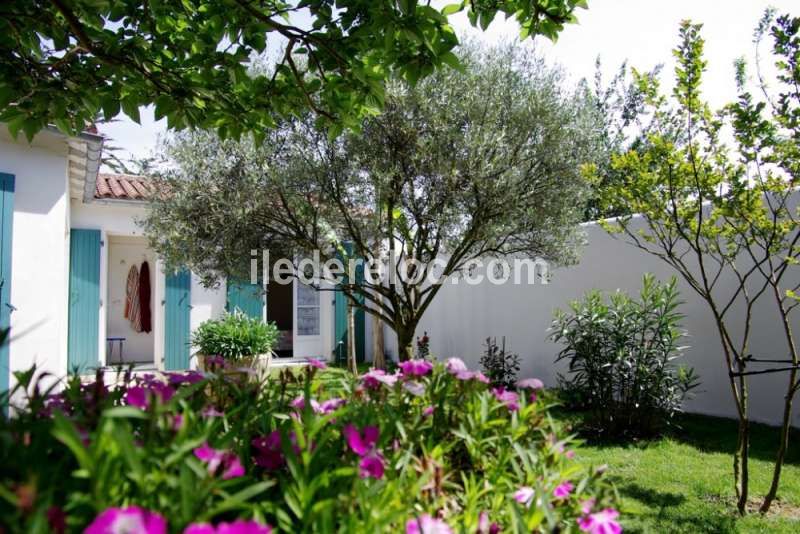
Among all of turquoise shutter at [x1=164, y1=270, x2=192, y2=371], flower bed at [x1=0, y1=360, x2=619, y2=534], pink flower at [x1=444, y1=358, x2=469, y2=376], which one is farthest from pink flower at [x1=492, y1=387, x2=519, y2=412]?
turquoise shutter at [x1=164, y1=270, x2=192, y2=371]

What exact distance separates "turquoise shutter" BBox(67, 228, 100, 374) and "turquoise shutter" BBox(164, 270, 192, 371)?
1.12 meters

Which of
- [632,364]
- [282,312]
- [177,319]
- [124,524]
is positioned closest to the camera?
[124,524]

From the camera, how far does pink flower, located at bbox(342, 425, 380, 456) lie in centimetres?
117

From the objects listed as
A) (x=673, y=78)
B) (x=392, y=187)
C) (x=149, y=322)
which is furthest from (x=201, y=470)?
(x=149, y=322)

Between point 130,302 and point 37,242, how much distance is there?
6069 mm

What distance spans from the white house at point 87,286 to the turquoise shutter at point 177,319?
18 millimetres

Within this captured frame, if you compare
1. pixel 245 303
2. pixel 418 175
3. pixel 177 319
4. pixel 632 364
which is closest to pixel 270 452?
pixel 418 175

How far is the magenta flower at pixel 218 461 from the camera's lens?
0.97 metres

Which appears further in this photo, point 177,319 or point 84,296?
point 177,319

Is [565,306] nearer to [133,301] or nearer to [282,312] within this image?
[133,301]

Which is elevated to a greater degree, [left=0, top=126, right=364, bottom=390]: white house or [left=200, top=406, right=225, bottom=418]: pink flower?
[left=0, top=126, right=364, bottom=390]: white house

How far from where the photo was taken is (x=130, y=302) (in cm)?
1115

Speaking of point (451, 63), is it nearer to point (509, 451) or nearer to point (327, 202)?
point (509, 451)

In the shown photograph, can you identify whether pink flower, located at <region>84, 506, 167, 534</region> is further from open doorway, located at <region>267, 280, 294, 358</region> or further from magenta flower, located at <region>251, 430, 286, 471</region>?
open doorway, located at <region>267, 280, 294, 358</region>
